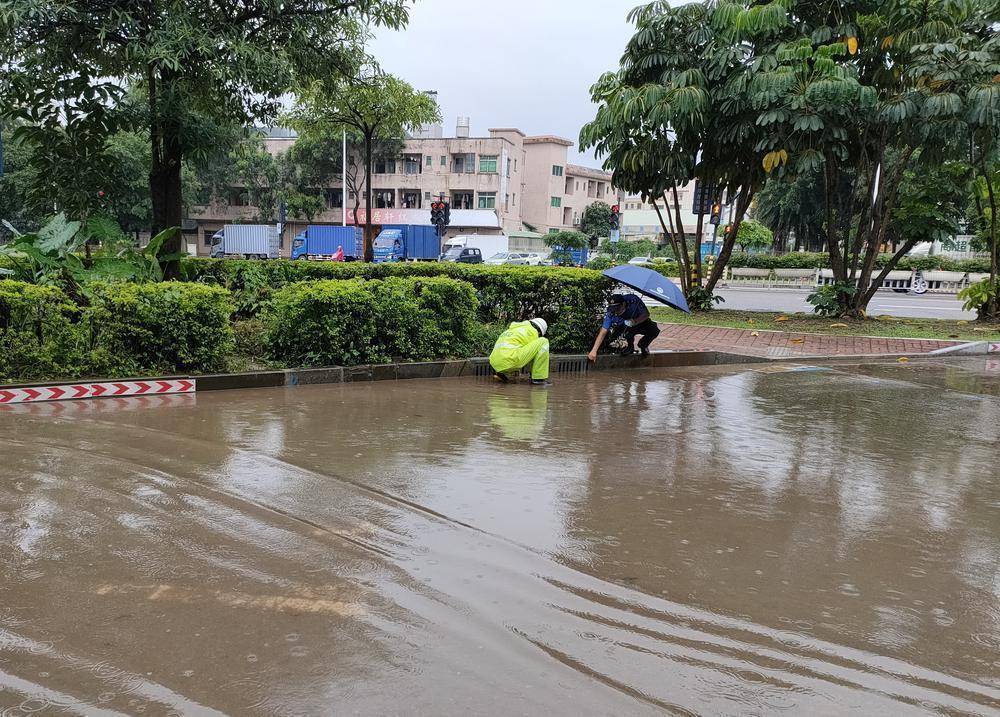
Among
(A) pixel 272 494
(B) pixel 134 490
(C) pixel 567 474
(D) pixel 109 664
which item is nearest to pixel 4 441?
(B) pixel 134 490

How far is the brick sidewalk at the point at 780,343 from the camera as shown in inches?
518

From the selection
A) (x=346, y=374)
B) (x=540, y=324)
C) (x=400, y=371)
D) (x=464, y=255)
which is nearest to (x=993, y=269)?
(x=540, y=324)

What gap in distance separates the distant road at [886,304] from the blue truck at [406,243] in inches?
755

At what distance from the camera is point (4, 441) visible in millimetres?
5809

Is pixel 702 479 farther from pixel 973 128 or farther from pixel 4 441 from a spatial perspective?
pixel 973 128

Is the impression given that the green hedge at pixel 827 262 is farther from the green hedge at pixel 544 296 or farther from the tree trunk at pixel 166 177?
the tree trunk at pixel 166 177

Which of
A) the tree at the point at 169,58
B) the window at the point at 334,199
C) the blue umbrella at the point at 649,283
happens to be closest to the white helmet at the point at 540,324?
the blue umbrella at the point at 649,283

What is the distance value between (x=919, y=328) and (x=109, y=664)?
17.0m

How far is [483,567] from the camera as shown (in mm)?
3861

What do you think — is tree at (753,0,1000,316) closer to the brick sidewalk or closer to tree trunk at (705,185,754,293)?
tree trunk at (705,185,754,293)

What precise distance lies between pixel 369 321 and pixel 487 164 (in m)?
52.9

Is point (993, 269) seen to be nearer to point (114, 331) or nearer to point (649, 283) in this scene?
point (649, 283)

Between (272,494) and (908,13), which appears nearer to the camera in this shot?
(272,494)

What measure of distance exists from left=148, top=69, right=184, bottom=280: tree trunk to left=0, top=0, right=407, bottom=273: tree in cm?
2
